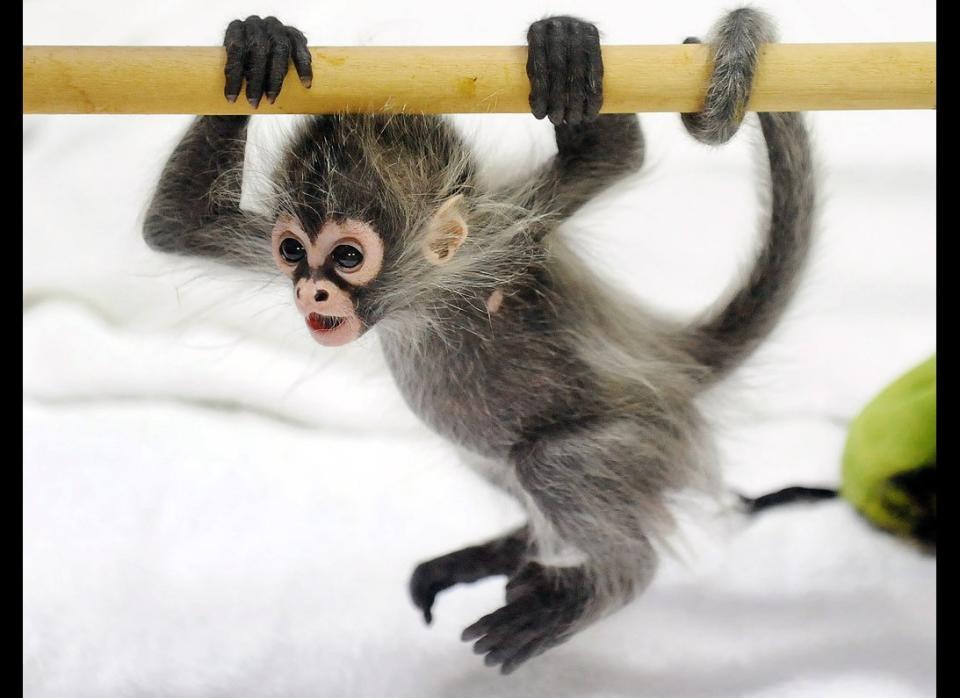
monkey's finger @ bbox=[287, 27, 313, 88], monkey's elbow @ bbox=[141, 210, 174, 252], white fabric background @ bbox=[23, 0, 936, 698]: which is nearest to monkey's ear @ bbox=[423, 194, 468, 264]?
white fabric background @ bbox=[23, 0, 936, 698]

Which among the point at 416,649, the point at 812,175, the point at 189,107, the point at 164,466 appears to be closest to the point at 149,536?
the point at 164,466

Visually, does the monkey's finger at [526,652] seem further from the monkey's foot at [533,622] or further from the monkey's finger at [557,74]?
the monkey's finger at [557,74]

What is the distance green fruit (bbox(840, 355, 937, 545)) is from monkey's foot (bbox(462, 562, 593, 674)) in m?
0.65

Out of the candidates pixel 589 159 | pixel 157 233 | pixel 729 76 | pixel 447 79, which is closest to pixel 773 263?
pixel 589 159

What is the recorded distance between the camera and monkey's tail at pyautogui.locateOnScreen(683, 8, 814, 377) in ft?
Result: 4.49

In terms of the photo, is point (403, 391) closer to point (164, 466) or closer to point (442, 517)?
point (442, 517)

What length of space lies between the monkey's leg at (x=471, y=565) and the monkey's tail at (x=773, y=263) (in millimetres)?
459

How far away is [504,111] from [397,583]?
0.91 meters

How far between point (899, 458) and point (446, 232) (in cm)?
100

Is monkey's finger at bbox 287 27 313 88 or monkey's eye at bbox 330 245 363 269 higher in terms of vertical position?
monkey's finger at bbox 287 27 313 88

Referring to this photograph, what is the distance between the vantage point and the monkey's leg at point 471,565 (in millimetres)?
1907

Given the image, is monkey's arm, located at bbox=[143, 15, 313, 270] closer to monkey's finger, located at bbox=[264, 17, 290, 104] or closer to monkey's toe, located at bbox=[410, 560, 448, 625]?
monkey's finger, located at bbox=[264, 17, 290, 104]

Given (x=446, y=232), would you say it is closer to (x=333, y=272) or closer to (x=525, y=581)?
(x=333, y=272)

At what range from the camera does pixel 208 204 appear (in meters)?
1.60
